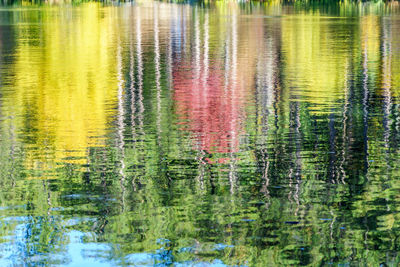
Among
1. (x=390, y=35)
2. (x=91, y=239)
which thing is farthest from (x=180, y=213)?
(x=390, y=35)

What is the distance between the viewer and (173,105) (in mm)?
20344

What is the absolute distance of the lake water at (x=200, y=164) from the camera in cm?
989

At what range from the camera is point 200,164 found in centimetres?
1397

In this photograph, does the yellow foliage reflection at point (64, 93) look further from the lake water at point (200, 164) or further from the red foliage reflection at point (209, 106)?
the red foliage reflection at point (209, 106)

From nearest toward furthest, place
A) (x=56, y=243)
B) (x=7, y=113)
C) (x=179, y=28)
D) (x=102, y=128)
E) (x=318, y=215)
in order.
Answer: (x=56, y=243) < (x=318, y=215) < (x=102, y=128) < (x=7, y=113) < (x=179, y=28)

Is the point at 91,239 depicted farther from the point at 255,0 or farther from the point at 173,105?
the point at 255,0

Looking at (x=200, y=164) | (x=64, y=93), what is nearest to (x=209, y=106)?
(x=64, y=93)

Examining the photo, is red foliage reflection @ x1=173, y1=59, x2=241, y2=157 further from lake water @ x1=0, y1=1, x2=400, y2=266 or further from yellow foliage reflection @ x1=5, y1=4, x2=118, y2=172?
yellow foliage reflection @ x1=5, y1=4, x2=118, y2=172

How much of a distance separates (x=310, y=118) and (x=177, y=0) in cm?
9741

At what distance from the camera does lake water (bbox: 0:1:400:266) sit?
389 inches

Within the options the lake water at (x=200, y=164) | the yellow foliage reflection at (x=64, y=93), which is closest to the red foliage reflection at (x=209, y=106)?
the lake water at (x=200, y=164)

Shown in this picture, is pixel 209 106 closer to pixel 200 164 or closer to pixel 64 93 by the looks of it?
pixel 64 93

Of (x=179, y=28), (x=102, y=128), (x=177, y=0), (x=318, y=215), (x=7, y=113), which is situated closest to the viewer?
(x=318, y=215)

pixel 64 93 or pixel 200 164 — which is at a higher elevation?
pixel 64 93
